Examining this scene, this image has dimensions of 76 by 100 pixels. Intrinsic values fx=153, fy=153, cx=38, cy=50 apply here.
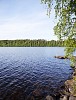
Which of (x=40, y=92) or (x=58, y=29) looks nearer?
(x=58, y=29)

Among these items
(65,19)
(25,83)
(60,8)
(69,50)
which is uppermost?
(60,8)

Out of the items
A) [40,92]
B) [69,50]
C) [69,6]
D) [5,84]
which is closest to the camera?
[69,6]

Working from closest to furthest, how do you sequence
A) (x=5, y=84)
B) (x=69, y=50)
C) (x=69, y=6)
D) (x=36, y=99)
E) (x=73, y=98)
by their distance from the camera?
(x=69, y=6) → (x=69, y=50) → (x=73, y=98) → (x=36, y=99) → (x=5, y=84)

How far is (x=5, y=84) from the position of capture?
1267 inches

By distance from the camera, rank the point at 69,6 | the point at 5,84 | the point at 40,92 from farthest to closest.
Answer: the point at 5,84
the point at 40,92
the point at 69,6

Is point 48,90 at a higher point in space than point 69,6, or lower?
lower

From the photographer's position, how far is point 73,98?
72.9ft

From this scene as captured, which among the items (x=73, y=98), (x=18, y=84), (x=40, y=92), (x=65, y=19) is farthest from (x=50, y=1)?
(x=18, y=84)

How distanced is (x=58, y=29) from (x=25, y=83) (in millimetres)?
23955

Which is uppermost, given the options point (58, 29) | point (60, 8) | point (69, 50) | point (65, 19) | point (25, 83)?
point (60, 8)

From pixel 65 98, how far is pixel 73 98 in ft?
4.81

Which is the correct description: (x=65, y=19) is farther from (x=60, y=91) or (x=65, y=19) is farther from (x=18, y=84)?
(x=18, y=84)

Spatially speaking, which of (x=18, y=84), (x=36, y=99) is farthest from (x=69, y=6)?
(x=18, y=84)

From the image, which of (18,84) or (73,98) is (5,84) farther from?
(73,98)
